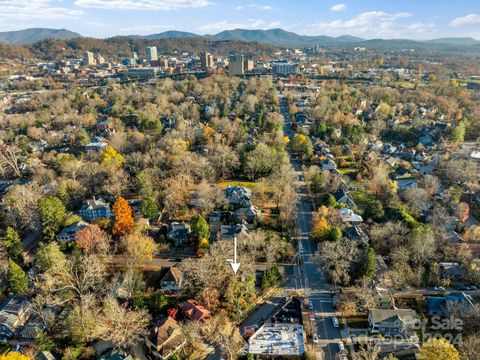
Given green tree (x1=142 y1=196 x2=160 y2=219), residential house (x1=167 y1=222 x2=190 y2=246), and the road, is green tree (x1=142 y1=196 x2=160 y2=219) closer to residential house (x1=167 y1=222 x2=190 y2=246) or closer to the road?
residential house (x1=167 y1=222 x2=190 y2=246)

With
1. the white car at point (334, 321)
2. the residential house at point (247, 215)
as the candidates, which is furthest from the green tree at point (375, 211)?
the white car at point (334, 321)

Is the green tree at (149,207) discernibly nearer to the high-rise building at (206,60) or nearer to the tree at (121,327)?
the tree at (121,327)

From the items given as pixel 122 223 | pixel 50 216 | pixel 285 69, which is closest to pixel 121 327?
pixel 122 223

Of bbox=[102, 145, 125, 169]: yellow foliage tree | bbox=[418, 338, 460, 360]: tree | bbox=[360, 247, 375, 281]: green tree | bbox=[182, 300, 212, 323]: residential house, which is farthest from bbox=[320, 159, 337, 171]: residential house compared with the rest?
bbox=[418, 338, 460, 360]: tree

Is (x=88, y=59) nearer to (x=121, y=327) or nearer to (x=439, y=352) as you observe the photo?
(x=121, y=327)

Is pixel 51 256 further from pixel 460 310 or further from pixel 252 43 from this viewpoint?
pixel 252 43

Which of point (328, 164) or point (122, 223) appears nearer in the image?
point (122, 223)
